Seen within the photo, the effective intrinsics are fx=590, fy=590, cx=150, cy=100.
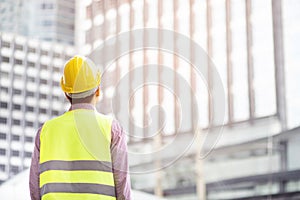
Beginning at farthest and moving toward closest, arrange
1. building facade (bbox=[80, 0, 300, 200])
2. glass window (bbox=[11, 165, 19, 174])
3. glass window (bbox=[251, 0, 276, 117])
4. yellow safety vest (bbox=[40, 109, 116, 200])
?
glass window (bbox=[251, 0, 276, 117]) < building facade (bbox=[80, 0, 300, 200]) < glass window (bbox=[11, 165, 19, 174]) < yellow safety vest (bbox=[40, 109, 116, 200])

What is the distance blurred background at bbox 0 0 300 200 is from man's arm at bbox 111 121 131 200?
1.80ft

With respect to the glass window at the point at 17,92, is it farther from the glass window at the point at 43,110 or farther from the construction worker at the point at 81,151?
the construction worker at the point at 81,151

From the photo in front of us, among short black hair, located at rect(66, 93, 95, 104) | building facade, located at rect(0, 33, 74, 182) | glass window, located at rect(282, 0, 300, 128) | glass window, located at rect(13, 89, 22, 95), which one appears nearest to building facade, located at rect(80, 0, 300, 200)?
glass window, located at rect(282, 0, 300, 128)

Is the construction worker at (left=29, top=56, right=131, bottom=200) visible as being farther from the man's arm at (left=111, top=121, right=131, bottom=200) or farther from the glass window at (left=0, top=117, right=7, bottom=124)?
the glass window at (left=0, top=117, right=7, bottom=124)

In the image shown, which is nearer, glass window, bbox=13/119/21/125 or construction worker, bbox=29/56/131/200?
construction worker, bbox=29/56/131/200

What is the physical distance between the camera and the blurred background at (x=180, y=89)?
2.40m

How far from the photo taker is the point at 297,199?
3.67 metres

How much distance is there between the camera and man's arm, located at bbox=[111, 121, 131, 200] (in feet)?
2.78

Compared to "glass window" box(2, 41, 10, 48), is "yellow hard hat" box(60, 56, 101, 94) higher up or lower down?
lower down

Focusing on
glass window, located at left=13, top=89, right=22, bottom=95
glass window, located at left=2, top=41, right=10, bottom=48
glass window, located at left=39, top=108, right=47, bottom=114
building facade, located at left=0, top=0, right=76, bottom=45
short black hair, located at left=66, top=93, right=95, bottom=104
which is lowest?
short black hair, located at left=66, top=93, right=95, bottom=104

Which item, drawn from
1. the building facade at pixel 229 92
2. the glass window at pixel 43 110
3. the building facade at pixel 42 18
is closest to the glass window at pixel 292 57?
the building facade at pixel 229 92

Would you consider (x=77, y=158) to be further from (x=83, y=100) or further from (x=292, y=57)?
(x=292, y=57)

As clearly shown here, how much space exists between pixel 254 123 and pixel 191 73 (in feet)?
3.78

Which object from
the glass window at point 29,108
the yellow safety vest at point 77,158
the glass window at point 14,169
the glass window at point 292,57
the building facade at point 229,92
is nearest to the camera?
the yellow safety vest at point 77,158
